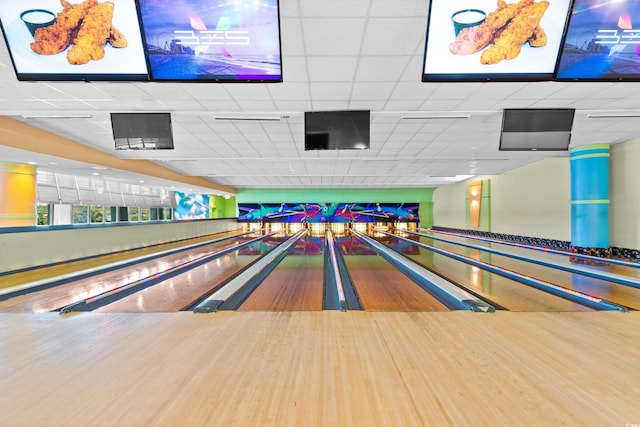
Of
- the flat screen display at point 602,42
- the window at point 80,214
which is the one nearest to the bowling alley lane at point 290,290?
the flat screen display at point 602,42

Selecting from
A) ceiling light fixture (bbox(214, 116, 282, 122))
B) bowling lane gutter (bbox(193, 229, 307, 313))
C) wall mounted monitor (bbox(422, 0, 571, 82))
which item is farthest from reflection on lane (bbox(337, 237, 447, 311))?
ceiling light fixture (bbox(214, 116, 282, 122))

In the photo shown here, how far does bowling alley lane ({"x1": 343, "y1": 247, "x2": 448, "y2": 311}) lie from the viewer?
2703 millimetres

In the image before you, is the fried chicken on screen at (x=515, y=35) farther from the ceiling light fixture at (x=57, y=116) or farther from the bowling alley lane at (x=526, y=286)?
the ceiling light fixture at (x=57, y=116)

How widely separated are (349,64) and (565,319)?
285 centimetres

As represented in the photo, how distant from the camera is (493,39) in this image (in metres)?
2.80

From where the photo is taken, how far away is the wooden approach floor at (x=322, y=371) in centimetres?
113

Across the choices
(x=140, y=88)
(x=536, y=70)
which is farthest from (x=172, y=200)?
(x=536, y=70)

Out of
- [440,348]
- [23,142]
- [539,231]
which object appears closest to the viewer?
[440,348]

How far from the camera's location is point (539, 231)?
7.83 meters

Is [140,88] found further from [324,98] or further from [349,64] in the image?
[349,64]

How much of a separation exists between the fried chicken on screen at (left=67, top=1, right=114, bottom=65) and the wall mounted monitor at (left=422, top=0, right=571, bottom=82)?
278 cm

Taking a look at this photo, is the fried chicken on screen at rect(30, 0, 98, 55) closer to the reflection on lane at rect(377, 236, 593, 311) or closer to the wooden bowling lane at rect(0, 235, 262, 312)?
the wooden bowling lane at rect(0, 235, 262, 312)

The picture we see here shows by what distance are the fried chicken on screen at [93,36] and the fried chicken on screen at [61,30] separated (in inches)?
1.7

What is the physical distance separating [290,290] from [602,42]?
392 centimetres
